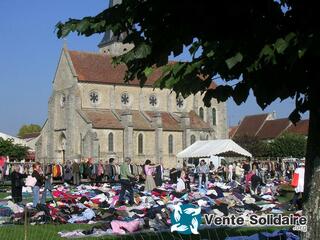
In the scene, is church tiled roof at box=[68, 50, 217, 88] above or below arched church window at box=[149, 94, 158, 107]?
above

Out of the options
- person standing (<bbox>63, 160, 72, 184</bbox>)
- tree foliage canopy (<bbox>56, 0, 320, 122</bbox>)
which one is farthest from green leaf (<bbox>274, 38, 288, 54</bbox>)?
person standing (<bbox>63, 160, 72, 184</bbox>)

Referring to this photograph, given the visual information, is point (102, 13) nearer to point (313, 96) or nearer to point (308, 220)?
point (313, 96)

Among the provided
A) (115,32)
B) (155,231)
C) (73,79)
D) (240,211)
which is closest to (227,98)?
(115,32)

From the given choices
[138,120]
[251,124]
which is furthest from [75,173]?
[251,124]

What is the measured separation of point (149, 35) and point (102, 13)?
54 cm

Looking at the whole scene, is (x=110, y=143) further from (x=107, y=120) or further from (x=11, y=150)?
(x=11, y=150)

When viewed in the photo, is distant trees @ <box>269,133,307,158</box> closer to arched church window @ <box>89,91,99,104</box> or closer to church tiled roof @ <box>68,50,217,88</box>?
church tiled roof @ <box>68,50,217,88</box>

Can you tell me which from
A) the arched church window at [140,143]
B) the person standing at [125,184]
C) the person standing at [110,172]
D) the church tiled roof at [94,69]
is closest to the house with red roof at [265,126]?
the arched church window at [140,143]

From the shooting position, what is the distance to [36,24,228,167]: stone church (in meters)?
66.5

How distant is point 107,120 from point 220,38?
207ft

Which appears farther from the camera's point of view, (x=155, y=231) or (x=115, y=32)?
(x=155, y=231)

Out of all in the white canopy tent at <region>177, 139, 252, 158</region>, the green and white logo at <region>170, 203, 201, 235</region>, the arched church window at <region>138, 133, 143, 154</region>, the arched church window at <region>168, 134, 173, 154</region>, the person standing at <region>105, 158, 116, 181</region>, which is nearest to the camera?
the green and white logo at <region>170, 203, 201, 235</region>

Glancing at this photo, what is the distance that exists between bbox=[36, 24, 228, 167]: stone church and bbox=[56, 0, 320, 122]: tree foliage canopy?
193 feet

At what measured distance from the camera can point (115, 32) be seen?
202 inches
